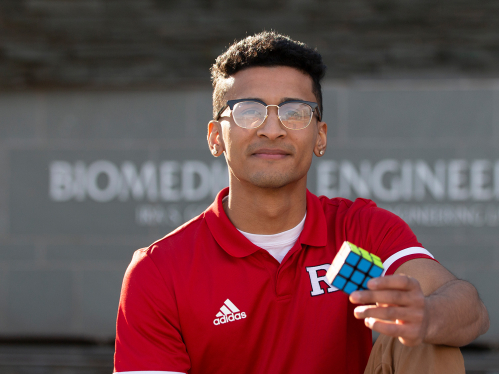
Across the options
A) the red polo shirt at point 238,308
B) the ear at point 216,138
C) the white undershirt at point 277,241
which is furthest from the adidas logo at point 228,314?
the ear at point 216,138

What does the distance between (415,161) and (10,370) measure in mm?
4276

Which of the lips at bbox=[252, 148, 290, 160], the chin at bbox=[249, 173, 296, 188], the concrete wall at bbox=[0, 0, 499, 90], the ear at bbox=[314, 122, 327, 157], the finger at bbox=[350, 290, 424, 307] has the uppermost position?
the concrete wall at bbox=[0, 0, 499, 90]

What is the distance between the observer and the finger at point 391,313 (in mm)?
1536

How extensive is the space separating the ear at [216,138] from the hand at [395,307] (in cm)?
126

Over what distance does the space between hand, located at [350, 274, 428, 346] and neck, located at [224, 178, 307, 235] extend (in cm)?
92

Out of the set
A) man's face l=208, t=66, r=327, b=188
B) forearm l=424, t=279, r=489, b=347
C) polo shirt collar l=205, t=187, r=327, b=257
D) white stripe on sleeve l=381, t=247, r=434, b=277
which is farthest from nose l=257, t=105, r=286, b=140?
forearm l=424, t=279, r=489, b=347

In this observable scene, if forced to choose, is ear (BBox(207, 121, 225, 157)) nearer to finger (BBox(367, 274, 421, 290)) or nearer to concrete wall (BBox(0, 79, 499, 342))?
finger (BBox(367, 274, 421, 290))

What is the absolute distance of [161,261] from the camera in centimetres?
223

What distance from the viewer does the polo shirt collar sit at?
2296 millimetres

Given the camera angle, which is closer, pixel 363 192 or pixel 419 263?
pixel 419 263

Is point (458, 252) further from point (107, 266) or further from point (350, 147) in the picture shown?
point (107, 266)

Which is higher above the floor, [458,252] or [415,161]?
[415,161]

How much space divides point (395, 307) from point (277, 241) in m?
0.93

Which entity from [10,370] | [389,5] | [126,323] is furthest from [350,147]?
[10,370]
